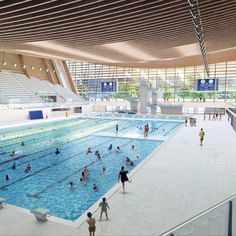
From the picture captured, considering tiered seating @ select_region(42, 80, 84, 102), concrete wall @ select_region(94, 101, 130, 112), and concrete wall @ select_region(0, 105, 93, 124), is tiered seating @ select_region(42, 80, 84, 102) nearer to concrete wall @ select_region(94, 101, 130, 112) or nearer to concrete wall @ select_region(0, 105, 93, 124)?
concrete wall @ select_region(94, 101, 130, 112)

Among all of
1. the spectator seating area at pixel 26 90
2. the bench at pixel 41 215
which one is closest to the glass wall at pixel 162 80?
the spectator seating area at pixel 26 90

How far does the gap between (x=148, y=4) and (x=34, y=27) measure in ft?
17.6

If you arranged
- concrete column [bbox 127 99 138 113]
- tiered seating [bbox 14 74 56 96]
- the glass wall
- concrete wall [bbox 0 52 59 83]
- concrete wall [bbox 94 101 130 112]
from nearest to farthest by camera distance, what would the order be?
concrete wall [bbox 0 52 59 83] < tiered seating [bbox 14 74 56 96] < the glass wall < concrete column [bbox 127 99 138 113] < concrete wall [bbox 94 101 130 112]

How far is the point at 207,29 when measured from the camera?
11961 mm

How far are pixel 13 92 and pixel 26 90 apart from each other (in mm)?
2440

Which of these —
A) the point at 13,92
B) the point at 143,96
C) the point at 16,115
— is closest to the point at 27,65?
the point at 13,92

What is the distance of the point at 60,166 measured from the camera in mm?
12008

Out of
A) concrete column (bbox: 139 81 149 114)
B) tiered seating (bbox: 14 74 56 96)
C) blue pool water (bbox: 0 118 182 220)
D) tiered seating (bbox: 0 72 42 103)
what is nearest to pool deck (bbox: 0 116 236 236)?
blue pool water (bbox: 0 118 182 220)

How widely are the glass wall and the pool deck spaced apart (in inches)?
1145

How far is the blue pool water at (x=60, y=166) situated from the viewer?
8158mm

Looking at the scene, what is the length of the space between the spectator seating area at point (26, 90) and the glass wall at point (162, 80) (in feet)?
22.8

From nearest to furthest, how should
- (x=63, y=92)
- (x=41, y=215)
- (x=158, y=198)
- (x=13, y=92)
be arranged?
(x=41, y=215), (x=158, y=198), (x=13, y=92), (x=63, y=92)

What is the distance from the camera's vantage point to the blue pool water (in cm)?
816

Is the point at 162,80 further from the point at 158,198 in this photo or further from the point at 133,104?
the point at 158,198
